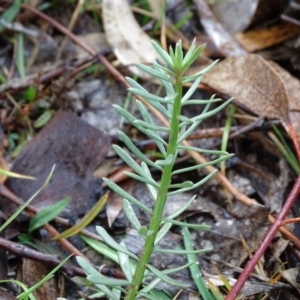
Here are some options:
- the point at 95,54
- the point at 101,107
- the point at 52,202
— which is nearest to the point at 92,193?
the point at 52,202

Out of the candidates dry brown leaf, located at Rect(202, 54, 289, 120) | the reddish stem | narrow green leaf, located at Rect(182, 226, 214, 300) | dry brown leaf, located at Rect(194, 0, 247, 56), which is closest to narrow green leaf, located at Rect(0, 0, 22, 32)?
dry brown leaf, located at Rect(194, 0, 247, 56)

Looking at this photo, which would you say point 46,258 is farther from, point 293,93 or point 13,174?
point 293,93

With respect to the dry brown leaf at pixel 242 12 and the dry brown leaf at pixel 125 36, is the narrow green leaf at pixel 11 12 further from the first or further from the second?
the dry brown leaf at pixel 242 12

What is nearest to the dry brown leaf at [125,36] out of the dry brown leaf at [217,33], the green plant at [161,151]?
the dry brown leaf at [217,33]

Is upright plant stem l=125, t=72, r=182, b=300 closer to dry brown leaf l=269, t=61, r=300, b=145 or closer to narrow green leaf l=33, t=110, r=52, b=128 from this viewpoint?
dry brown leaf l=269, t=61, r=300, b=145

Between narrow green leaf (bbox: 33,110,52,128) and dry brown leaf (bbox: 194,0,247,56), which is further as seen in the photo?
dry brown leaf (bbox: 194,0,247,56)

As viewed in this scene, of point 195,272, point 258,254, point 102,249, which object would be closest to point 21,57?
point 102,249
